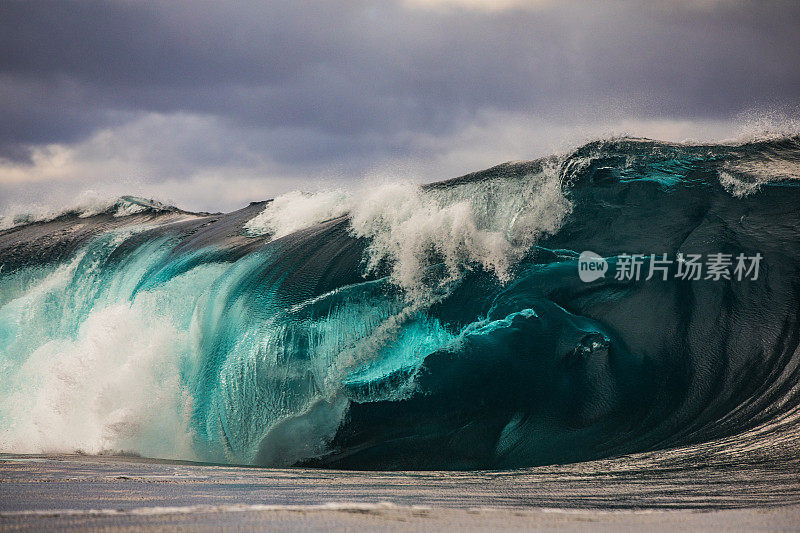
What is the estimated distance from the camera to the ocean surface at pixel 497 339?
6148 mm

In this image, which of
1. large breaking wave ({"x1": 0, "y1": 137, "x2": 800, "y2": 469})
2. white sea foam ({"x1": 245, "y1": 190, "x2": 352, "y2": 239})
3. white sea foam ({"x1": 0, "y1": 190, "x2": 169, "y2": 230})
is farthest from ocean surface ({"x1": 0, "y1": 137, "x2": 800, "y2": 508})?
white sea foam ({"x1": 0, "y1": 190, "x2": 169, "y2": 230})

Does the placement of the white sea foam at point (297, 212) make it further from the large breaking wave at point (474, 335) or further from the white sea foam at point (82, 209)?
the white sea foam at point (82, 209)

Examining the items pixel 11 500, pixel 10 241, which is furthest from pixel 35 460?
pixel 10 241

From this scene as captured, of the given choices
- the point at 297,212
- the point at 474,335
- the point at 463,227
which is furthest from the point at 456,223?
the point at 297,212

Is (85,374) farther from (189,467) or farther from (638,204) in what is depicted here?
(638,204)

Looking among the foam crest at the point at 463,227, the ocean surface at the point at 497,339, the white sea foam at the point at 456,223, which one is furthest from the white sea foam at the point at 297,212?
the foam crest at the point at 463,227

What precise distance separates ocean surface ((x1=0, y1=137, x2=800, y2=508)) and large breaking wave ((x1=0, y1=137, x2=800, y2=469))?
20 mm

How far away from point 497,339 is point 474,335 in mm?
223

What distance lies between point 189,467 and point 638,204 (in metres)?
5.10

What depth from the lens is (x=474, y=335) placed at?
22.6ft

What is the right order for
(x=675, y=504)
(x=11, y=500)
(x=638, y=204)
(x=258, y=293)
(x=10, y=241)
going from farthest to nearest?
(x=10, y=241) < (x=258, y=293) < (x=638, y=204) < (x=675, y=504) < (x=11, y=500)

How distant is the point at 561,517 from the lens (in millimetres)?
3289

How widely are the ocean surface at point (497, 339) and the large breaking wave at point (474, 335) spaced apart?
0.02 metres

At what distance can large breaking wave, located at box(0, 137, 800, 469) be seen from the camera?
6301 millimetres
